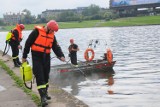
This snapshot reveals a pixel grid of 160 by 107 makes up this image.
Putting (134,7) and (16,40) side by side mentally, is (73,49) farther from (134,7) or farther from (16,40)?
(134,7)

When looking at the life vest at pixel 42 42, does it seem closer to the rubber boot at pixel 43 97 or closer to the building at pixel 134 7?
the rubber boot at pixel 43 97

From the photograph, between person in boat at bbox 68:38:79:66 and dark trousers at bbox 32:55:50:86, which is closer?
dark trousers at bbox 32:55:50:86

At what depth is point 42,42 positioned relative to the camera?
9641mm

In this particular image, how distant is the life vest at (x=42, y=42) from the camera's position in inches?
377

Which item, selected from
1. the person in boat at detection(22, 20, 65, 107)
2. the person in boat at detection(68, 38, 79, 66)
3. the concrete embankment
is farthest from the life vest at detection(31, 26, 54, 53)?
the person in boat at detection(68, 38, 79, 66)

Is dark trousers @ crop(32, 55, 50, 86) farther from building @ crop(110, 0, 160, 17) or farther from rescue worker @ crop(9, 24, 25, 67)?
building @ crop(110, 0, 160, 17)

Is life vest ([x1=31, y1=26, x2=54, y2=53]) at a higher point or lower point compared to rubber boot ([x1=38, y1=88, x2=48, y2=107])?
higher

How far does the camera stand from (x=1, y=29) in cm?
17262

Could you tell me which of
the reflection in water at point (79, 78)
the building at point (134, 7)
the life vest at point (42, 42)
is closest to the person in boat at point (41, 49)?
the life vest at point (42, 42)

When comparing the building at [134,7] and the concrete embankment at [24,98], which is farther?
the building at [134,7]

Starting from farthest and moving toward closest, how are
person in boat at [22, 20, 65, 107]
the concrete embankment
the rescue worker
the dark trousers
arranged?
the rescue worker
the concrete embankment
the dark trousers
person in boat at [22, 20, 65, 107]

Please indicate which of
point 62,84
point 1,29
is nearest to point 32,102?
point 62,84

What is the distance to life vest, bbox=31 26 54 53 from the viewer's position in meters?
9.57

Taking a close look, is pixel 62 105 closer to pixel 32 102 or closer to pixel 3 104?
pixel 32 102
